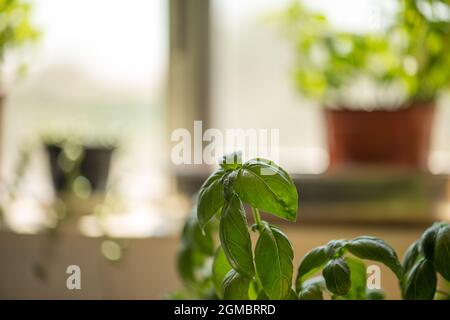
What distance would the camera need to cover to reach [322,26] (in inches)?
69.4

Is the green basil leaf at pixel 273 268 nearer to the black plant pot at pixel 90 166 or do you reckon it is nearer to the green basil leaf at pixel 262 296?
the green basil leaf at pixel 262 296

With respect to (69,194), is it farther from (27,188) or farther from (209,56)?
(209,56)

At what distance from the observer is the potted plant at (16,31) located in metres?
1.55

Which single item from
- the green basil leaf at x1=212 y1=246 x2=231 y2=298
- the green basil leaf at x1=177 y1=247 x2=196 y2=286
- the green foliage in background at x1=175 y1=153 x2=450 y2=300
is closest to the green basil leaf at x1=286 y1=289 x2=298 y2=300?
the green foliage in background at x1=175 y1=153 x2=450 y2=300

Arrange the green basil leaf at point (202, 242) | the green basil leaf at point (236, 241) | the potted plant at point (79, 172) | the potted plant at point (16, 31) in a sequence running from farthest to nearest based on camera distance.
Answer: the potted plant at point (79, 172) → the potted plant at point (16, 31) → the green basil leaf at point (202, 242) → the green basil leaf at point (236, 241)

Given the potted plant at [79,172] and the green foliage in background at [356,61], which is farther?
the potted plant at [79,172]

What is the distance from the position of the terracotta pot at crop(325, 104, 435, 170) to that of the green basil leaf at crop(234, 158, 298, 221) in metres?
Answer: 1.00

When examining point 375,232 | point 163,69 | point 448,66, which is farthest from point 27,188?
point 448,66

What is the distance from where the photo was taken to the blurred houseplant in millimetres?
1705

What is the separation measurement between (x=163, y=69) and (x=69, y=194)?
1.29 feet

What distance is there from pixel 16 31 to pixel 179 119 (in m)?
0.49

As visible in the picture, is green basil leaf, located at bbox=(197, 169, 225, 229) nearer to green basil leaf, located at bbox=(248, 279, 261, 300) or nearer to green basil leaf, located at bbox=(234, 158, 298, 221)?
green basil leaf, located at bbox=(234, 158, 298, 221)

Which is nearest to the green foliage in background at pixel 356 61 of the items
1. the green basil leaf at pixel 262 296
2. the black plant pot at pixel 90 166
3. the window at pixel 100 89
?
the window at pixel 100 89

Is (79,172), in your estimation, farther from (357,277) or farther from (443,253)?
(443,253)
